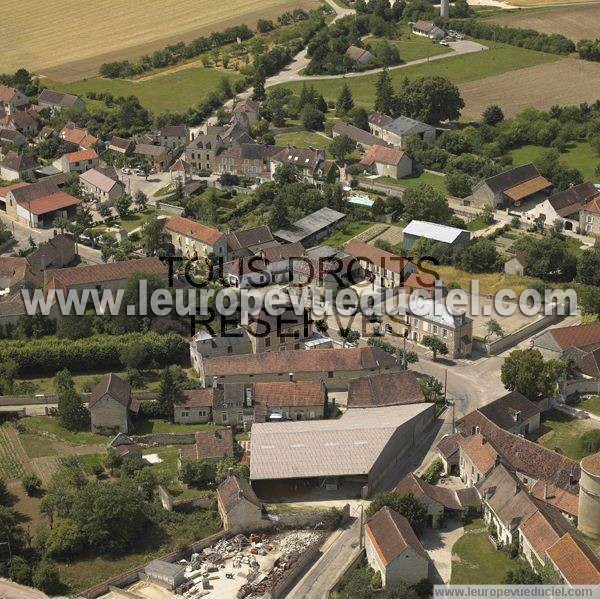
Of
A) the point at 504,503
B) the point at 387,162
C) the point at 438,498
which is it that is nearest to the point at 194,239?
the point at 387,162

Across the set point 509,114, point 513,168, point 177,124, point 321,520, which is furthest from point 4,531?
point 509,114

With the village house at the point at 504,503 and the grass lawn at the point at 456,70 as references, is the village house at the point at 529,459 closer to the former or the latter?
the village house at the point at 504,503

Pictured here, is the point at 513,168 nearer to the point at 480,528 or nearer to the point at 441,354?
the point at 441,354

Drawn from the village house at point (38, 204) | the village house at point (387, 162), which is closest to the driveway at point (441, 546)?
the village house at point (38, 204)

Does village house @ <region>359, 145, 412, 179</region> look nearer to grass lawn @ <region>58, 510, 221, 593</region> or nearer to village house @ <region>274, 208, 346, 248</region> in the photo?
village house @ <region>274, 208, 346, 248</region>

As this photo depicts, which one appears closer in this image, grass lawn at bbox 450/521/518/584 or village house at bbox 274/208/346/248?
grass lawn at bbox 450/521/518/584

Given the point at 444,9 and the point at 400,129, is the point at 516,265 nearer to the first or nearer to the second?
the point at 400,129

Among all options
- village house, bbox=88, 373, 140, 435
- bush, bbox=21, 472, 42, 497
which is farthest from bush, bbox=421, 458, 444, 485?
bush, bbox=21, 472, 42, 497
